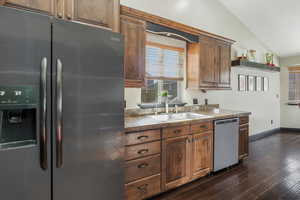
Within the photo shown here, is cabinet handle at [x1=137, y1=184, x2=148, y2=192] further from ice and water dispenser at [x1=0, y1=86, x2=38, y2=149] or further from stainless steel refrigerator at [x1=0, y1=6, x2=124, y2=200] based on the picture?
ice and water dispenser at [x1=0, y1=86, x2=38, y2=149]

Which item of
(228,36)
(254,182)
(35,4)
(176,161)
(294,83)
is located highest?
(228,36)

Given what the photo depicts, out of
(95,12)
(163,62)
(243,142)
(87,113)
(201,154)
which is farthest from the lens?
(243,142)

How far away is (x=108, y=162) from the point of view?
171cm

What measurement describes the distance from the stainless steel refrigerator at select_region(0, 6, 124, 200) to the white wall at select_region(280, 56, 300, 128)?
22.7ft

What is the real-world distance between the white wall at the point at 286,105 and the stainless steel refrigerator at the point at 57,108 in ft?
22.7

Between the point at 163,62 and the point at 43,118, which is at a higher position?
the point at 163,62

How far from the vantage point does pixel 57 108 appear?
1.40 metres

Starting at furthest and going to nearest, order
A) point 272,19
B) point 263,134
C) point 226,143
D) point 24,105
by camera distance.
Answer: point 263,134, point 272,19, point 226,143, point 24,105

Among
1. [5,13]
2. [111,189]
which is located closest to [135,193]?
[111,189]

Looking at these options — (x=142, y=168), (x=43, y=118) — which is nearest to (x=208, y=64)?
(x=142, y=168)

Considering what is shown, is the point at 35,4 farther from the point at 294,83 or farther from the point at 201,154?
the point at 294,83

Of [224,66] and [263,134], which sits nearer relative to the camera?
[224,66]

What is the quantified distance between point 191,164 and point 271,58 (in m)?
5.05

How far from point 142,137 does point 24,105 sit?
1220 millimetres
